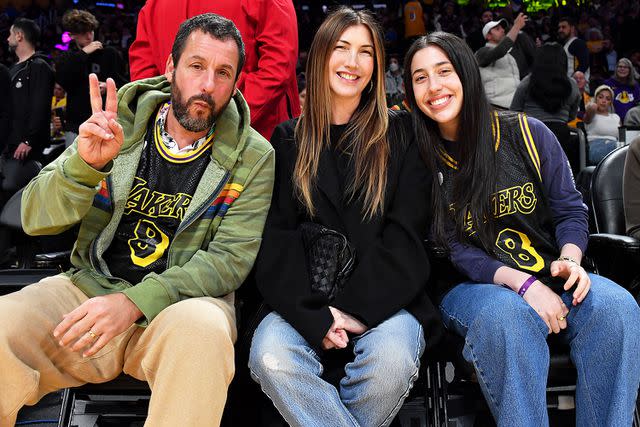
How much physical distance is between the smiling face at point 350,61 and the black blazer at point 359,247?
0.72 ft

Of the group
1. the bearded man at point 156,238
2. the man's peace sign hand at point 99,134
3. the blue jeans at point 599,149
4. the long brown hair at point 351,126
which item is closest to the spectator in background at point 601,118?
the blue jeans at point 599,149

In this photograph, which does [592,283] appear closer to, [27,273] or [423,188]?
[423,188]

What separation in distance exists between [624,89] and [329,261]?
8308 millimetres

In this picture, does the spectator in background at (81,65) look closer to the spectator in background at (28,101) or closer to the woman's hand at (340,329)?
the spectator in background at (28,101)

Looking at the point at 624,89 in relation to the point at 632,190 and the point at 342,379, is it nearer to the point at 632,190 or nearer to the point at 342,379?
the point at 632,190

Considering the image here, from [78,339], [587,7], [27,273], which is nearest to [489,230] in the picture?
[78,339]

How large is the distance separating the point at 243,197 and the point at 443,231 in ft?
2.29

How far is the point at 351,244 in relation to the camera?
2516 mm

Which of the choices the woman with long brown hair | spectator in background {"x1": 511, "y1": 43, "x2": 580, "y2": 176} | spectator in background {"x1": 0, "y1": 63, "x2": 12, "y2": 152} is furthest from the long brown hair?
spectator in background {"x1": 0, "y1": 63, "x2": 12, "y2": 152}

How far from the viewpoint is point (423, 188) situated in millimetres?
2594

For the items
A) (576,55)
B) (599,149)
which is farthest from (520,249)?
(576,55)

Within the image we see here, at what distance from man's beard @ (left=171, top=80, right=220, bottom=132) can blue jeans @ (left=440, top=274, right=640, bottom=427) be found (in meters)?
1.08

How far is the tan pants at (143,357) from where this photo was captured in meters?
2.00

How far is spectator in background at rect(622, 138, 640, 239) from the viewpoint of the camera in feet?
9.65
